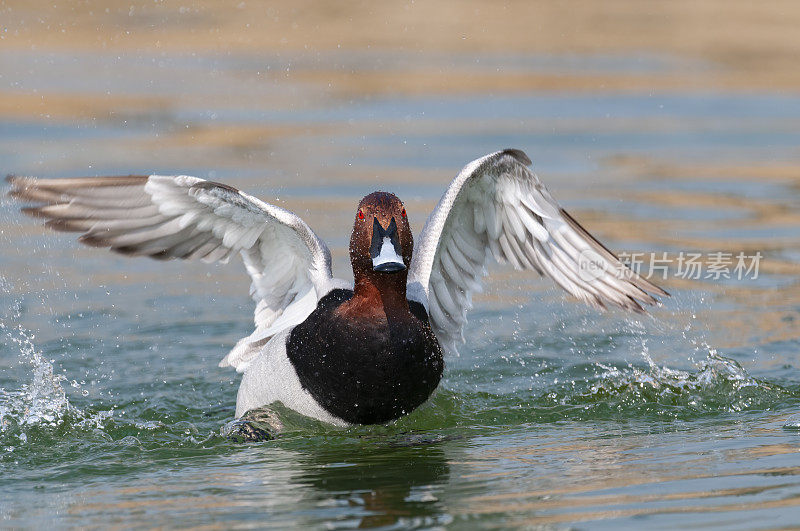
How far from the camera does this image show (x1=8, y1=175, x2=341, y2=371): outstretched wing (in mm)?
6723

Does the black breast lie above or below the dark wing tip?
below

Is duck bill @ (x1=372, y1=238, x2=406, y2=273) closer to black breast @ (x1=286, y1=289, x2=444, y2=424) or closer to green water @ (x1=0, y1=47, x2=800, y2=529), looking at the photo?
black breast @ (x1=286, y1=289, x2=444, y2=424)

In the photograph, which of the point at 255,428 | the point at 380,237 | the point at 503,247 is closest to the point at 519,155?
the point at 503,247

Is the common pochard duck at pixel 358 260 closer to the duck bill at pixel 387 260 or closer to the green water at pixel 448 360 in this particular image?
the duck bill at pixel 387 260

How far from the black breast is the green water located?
0.24 metres

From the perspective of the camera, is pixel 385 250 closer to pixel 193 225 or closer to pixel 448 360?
pixel 193 225

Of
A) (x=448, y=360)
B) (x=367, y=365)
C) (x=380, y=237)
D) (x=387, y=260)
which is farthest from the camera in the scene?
(x=448, y=360)

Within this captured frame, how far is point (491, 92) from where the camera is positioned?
15961 millimetres

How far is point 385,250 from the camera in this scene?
612 cm

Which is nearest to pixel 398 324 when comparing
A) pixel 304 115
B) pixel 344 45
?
pixel 304 115

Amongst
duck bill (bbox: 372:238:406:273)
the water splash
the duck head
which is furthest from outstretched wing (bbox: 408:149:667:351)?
the water splash

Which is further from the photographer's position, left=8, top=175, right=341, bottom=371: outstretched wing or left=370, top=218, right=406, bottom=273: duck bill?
left=8, top=175, right=341, bottom=371: outstretched wing

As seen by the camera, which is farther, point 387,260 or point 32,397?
point 32,397

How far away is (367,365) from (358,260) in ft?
1.92
